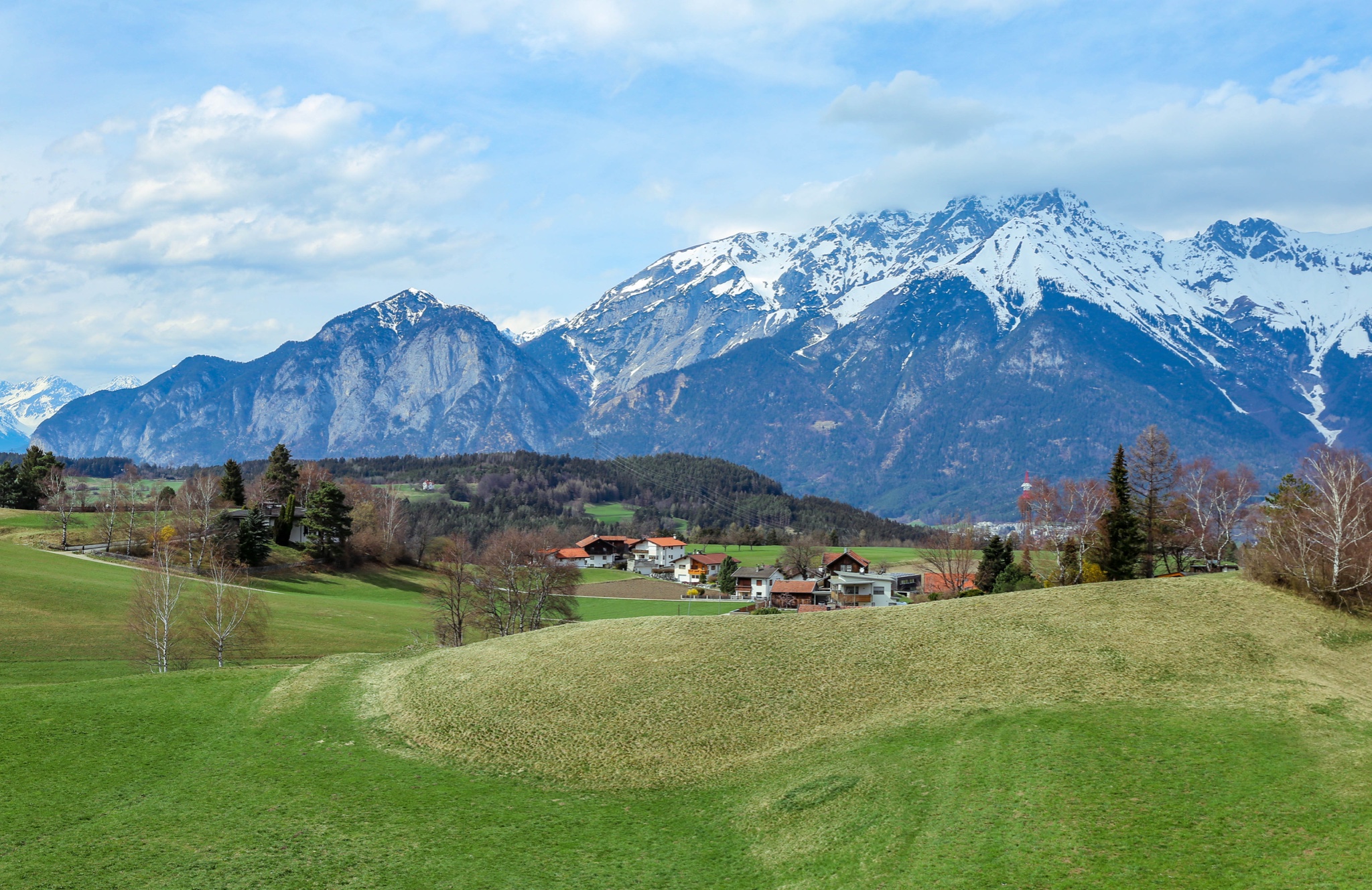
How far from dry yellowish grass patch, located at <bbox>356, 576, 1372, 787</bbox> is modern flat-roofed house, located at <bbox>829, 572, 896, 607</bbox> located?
73.5 m

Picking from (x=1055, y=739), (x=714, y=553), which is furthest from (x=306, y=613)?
(x=714, y=553)

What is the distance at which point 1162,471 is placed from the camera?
255ft

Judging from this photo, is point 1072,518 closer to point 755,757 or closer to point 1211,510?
point 1211,510

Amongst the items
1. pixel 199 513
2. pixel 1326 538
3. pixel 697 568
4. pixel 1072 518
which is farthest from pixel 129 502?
pixel 1326 538

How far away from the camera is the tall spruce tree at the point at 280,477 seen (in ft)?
437

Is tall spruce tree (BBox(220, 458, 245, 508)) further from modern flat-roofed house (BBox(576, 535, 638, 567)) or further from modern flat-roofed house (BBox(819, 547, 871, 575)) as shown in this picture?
modern flat-roofed house (BBox(819, 547, 871, 575))

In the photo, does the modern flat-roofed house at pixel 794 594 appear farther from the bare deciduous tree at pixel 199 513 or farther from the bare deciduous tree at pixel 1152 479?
the bare deciduous tree at pixel 199 513

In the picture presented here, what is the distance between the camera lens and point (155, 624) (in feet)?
186

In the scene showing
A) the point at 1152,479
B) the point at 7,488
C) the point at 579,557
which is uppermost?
the point at 1152,479

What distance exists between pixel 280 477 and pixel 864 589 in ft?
298

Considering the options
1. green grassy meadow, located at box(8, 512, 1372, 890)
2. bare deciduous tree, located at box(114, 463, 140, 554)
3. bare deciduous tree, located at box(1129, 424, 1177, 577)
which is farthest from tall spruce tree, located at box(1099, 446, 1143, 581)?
bare deciduous tree, located at box(114, 463, 140, 554)

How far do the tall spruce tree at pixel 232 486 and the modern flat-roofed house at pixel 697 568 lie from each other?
74126mm

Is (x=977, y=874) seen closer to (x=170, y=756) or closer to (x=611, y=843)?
(x=611, y=843)

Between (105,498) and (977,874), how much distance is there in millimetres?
133623
